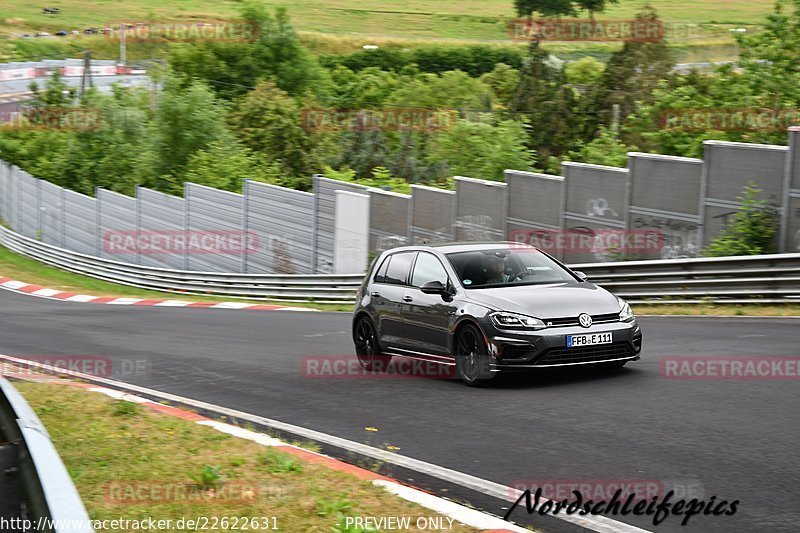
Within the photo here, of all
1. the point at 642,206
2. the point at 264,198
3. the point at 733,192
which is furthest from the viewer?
the point at 264,198

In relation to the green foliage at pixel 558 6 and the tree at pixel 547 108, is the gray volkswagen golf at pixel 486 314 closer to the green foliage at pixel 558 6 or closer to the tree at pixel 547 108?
the tree at pixel 547 108

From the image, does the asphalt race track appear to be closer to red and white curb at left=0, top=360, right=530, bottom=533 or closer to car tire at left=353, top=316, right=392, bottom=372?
red and white curb at left=0, top=360, right=530, bottom=533

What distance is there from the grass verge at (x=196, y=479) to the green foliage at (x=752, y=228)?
12.4 m

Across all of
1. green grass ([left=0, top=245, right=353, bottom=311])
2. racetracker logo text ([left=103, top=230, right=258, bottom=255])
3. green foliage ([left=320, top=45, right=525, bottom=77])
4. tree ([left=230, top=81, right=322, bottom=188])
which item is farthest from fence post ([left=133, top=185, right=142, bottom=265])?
green foliage ([left=320, top=45, right=525, bottom=77])

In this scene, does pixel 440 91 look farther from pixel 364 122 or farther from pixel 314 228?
pixel 314 228

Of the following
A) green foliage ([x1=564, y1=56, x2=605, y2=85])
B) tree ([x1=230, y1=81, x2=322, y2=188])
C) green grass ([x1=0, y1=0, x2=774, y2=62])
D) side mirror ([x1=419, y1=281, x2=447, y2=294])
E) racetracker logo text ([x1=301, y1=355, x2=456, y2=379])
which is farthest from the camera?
green grass ([x1=0, y1=0, x2=774, y2=62])

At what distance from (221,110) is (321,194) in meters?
23.6

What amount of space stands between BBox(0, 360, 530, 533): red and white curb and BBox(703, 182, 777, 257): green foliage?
1146 cm

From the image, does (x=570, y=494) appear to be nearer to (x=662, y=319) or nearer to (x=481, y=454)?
(x=481, y=454)

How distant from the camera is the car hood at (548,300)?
11289 mm

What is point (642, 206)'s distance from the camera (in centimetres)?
2150

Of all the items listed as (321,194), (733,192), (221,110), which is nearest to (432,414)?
(733,192)

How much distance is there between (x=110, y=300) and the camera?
110 feet

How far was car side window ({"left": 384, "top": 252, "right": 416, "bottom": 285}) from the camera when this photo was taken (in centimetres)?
1334
